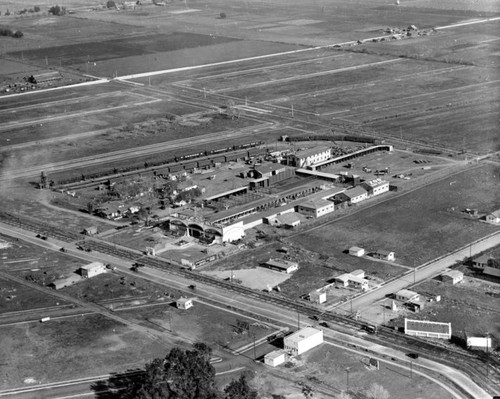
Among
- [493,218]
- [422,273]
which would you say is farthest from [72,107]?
[422,273]

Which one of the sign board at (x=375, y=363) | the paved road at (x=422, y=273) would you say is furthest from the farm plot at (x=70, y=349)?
the paved road at (x=422, y=273)

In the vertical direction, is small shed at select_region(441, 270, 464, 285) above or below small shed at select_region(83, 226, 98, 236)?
above

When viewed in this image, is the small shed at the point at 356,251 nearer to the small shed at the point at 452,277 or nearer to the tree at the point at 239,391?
the small shed at the point at 452,277

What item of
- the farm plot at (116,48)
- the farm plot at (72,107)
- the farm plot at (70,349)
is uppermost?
the farm plot at (116,48)

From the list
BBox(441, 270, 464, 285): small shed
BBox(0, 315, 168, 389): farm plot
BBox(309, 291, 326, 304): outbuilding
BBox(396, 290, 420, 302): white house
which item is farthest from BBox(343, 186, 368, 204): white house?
BBox(0, 315, 168, 389): farm plot

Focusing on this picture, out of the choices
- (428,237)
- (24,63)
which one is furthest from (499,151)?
(24,63)

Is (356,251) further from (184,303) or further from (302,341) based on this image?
(302,341)

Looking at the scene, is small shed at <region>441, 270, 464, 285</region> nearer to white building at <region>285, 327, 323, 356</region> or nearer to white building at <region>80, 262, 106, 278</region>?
white building at <region>285, 327, 323, 356</region>
